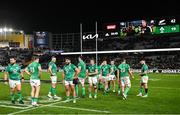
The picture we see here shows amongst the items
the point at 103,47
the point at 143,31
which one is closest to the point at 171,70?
the point at 143,31

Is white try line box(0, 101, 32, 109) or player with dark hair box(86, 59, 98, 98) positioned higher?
player with dark hair box(86, 59, 98, 98)

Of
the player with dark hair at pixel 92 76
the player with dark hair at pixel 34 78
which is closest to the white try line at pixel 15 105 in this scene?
the player with dark hair at pixel 34 78

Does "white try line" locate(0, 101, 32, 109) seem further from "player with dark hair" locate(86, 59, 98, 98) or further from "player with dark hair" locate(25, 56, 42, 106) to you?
"player with dark hair" locate(86, 59, 98, 98)

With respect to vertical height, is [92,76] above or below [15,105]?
above

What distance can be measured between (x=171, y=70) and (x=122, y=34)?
31.6ft

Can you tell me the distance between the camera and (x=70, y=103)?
1655cm

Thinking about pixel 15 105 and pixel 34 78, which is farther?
pixel 15 105

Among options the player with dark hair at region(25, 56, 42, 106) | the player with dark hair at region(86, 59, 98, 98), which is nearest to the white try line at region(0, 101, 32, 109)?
the player with dark hair at region(25, 56, 42, 106)

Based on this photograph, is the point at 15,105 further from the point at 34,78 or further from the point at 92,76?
the point at 92,76

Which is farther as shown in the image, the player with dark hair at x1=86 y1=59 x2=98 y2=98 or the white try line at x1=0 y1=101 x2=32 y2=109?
the player with dark hair at x1=86 y1=59 x2=98 y2=98

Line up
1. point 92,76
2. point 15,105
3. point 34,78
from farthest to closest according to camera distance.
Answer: point 92,76
point 15,105
point 34,78

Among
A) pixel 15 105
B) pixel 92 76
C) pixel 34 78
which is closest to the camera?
pixel 34 78

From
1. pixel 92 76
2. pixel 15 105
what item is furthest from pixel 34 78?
pixel 92 76

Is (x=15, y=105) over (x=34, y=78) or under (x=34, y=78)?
under
